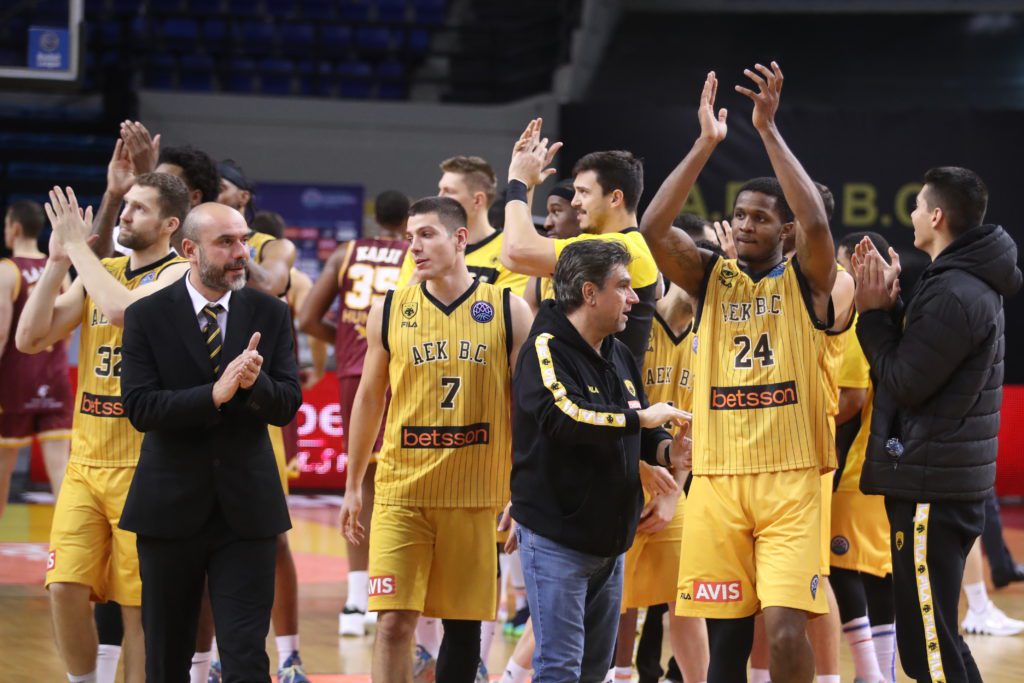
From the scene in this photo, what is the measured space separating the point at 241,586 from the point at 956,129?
45.9 feet

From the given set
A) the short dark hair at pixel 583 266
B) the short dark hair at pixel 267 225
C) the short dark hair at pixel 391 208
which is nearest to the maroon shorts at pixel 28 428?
the short dark hair at pixel 267 225

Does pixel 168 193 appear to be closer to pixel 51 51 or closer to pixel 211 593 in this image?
pixel 211 593

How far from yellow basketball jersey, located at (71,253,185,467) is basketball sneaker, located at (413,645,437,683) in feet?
5.85

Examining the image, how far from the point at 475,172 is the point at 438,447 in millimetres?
2019

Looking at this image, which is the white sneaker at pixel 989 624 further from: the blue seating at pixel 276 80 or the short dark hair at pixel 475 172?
the blue seating at pixel 276 80

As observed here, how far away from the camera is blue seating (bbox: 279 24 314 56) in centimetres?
1836

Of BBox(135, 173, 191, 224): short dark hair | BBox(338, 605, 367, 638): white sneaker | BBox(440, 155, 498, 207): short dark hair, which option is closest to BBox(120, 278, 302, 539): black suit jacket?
BBox(135, 173, 191, 224): short dark hair

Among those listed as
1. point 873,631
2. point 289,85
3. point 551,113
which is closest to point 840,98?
point 551,113

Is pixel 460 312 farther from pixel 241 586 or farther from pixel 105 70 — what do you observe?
pixel 105 70

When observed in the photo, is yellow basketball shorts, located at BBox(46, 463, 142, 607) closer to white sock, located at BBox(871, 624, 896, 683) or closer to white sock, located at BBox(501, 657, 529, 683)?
white sock, located at BBox(501, 657, 529, 683)

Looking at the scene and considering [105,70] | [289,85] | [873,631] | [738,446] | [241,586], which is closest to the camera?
[241,586]

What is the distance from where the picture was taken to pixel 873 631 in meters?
6.90

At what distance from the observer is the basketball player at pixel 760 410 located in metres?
5.22

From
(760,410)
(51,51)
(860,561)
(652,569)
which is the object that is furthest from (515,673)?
(51,51)
